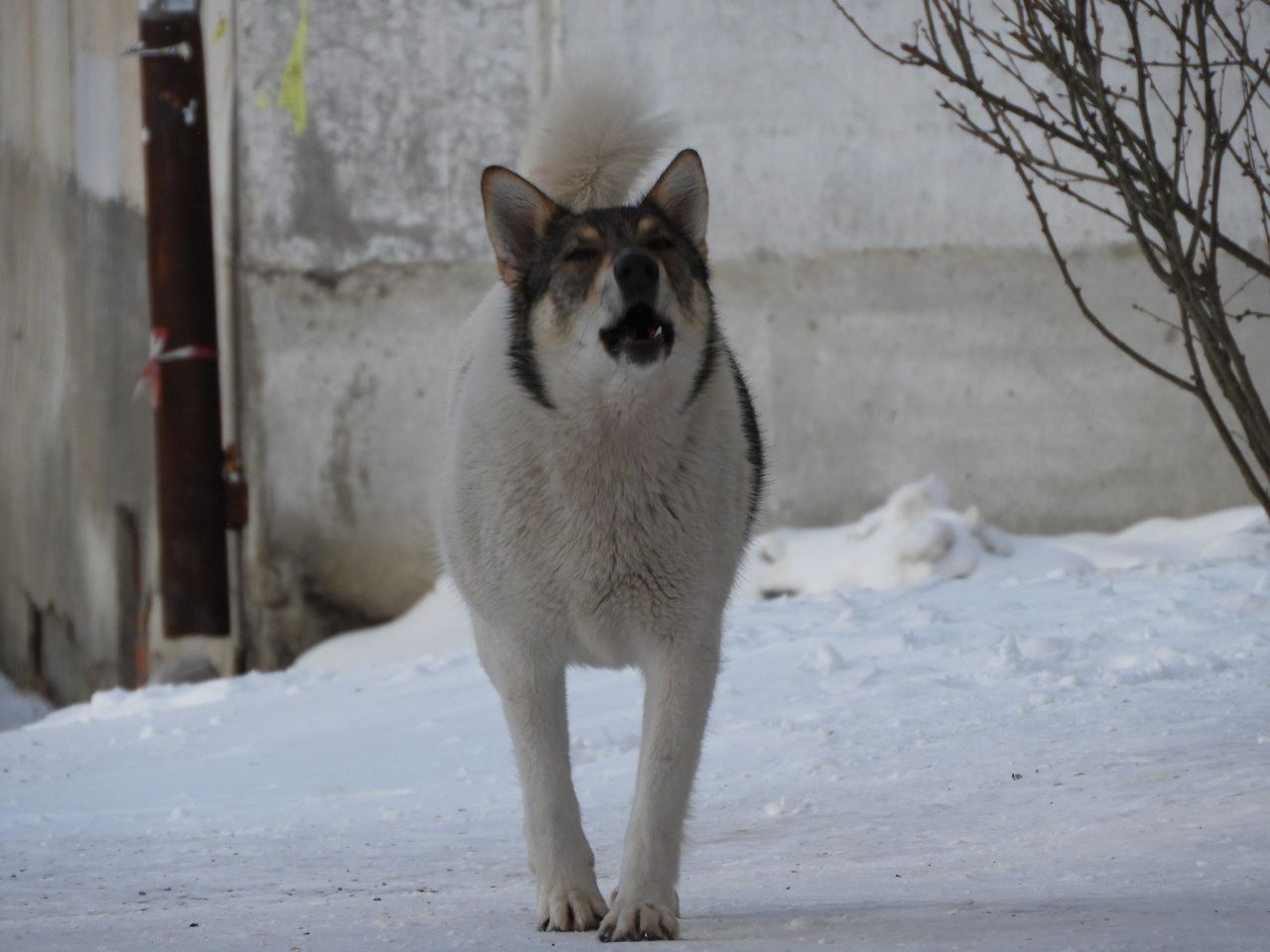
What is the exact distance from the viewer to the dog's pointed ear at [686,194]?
348 cm

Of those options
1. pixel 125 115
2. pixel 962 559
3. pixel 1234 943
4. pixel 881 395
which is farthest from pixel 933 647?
pixel 125 115

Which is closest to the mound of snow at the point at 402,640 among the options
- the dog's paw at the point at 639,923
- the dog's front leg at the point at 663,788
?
the dog's front leg at the point at 663,788

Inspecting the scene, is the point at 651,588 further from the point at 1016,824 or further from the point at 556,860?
the point at 1016,824

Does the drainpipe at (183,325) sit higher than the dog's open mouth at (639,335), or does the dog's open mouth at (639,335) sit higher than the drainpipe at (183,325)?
the dog's open mouth at (639,335)

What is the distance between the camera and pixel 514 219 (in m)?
3.45

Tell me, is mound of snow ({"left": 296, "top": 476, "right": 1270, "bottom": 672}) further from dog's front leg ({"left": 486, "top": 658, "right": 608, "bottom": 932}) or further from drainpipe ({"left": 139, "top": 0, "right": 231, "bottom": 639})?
dog's front leg ({"left": 486, "top": 658, "right": 608, "bottom": 932})

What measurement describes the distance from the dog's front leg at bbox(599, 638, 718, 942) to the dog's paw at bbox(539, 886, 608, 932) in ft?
0.30

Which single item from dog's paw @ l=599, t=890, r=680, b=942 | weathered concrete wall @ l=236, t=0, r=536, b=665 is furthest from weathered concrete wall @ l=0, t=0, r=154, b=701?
dog's paw @ l=599, t=890, r=680, b=942

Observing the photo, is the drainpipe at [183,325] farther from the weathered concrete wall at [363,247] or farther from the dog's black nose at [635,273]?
the dog's black nose at [635,273]

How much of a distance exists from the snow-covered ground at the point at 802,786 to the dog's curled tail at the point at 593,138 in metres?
1.44

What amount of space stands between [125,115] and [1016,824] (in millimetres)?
6606

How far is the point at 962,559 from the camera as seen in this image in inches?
283

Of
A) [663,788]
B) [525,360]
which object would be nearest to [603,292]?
[525,360]

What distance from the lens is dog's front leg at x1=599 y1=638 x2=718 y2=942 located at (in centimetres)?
290
